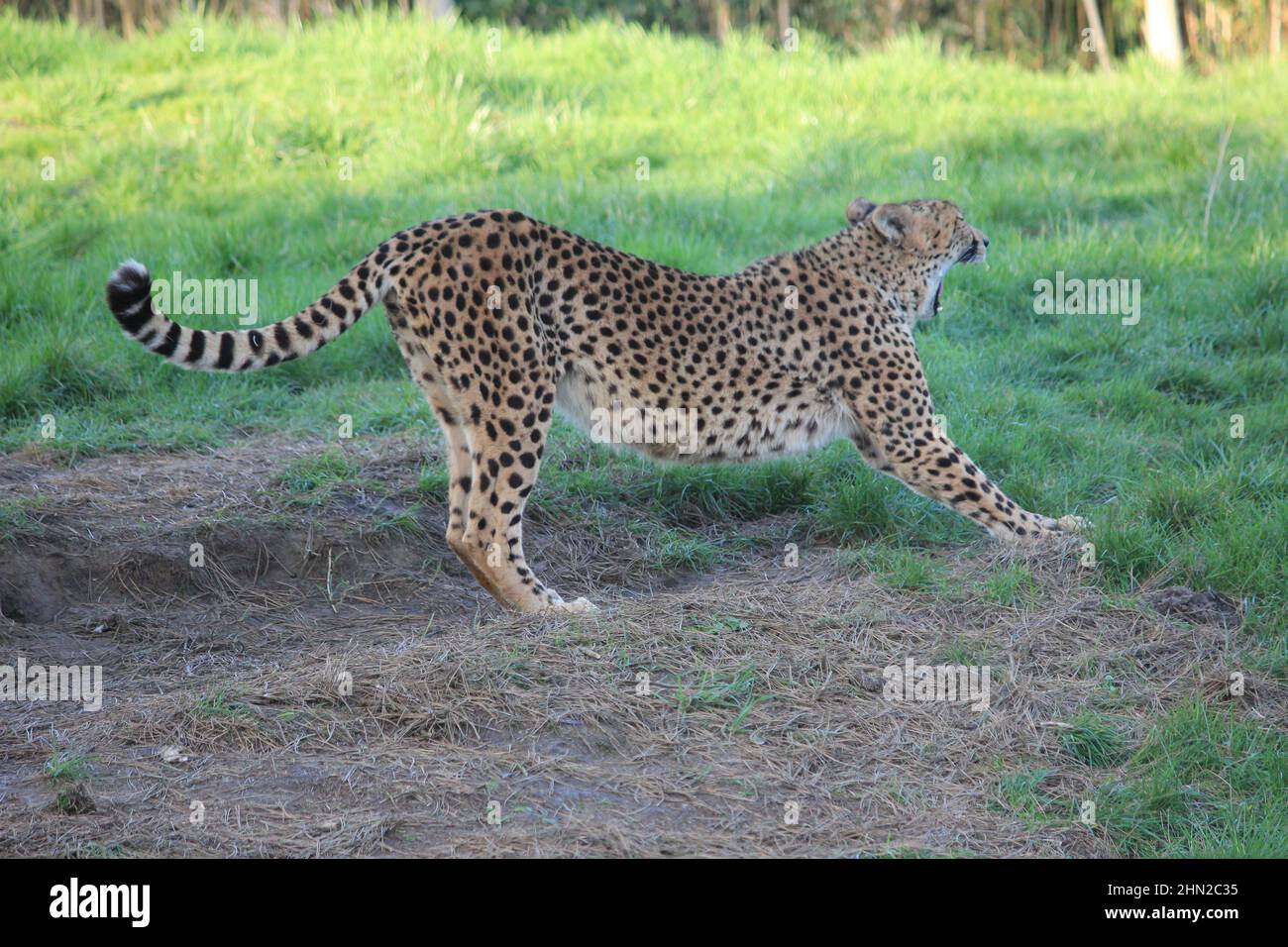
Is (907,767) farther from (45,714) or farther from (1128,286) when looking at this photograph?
(1128,286)

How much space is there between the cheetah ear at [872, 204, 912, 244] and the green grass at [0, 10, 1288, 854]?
1036 millimetres

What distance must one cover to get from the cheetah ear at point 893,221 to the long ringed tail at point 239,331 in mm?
2166

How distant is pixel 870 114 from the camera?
34.7ft

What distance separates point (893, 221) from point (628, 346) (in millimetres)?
1415

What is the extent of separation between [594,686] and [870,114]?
7.37m

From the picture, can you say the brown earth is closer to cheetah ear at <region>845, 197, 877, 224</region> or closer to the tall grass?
the tall grass

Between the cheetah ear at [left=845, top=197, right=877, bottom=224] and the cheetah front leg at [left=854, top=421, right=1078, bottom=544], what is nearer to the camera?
the cheetah front leg at [left=854, top=421, right=1078, bottom=544]

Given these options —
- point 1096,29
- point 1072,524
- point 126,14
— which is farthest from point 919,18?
point 1072,524

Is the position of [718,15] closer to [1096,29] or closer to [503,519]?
[1096,29]

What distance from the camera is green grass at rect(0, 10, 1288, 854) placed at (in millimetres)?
5562

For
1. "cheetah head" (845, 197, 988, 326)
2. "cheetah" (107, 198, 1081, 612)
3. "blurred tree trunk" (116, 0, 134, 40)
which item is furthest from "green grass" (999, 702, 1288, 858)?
"blurred tree trunk" (116, 0, 134, 40)

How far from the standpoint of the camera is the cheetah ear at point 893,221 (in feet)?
19.1

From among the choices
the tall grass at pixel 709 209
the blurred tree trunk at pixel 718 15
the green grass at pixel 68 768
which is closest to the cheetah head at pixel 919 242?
the tall grass at pixel 709 209

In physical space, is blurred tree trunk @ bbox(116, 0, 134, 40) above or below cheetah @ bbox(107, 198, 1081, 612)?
above
